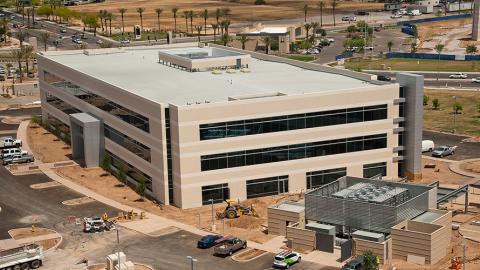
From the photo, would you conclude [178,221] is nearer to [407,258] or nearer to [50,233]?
[50,233]

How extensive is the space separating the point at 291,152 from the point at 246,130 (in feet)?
21.4

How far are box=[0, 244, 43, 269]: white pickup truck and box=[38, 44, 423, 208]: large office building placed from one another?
20.9 metres

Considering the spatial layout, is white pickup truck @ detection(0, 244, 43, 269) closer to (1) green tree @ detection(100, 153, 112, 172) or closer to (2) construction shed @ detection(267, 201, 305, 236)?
(2) construction shed @ detection(267, 201, 305, 236)

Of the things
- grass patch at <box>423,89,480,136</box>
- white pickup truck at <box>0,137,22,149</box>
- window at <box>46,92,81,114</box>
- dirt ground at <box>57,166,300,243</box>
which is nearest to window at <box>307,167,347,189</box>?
dirt ground at <box>57,166,300,243</box>

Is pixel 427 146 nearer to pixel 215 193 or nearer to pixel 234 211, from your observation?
pixel 215 193

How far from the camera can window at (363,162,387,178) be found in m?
101

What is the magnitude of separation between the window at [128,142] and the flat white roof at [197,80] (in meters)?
5.84

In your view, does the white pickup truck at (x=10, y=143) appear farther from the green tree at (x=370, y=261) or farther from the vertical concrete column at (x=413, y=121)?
the green tree at (x=370, y=261)

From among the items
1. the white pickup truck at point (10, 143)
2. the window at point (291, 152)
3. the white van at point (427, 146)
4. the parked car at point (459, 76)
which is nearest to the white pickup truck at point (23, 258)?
the window at point (291, 152)

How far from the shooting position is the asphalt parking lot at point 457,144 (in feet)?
386

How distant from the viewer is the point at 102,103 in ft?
367

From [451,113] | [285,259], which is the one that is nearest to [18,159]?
[285,259]

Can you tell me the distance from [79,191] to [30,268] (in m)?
26.5

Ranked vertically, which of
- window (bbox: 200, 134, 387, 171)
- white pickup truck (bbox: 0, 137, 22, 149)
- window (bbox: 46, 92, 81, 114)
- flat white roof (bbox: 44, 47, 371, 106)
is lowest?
white pickup truck (bbox: 0, 137, 22, 149)
